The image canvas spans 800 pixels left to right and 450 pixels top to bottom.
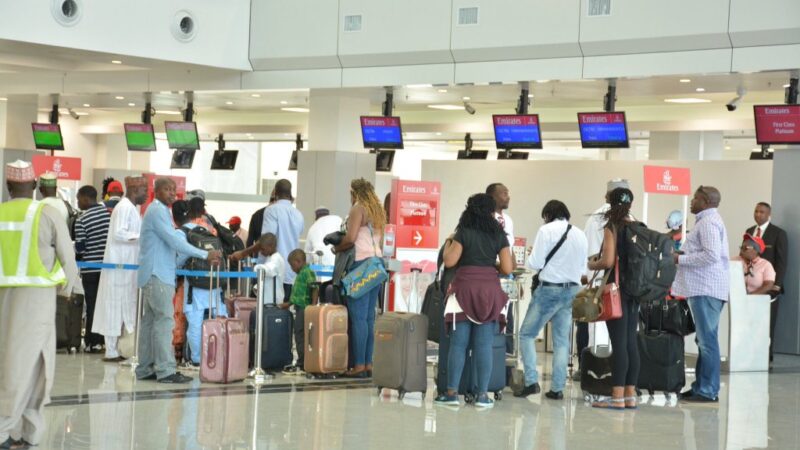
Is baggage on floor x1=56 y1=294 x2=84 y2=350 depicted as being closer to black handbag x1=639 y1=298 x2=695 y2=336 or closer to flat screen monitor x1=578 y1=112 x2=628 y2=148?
black handbag x1=639 y1=298 x2=695 y2=336

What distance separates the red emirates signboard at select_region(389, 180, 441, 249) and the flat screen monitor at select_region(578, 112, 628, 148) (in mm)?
2990

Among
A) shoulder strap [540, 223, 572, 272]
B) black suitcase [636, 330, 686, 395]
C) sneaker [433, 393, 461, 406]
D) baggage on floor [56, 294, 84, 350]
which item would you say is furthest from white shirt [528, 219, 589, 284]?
baggage on floor [56, 294, 84, 350]

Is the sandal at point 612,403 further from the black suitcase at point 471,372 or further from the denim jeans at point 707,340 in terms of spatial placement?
the denim jeans at point 707,340

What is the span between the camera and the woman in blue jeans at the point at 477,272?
8.23 m

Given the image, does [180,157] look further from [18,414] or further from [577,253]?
[18,414]

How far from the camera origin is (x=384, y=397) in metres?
8.90

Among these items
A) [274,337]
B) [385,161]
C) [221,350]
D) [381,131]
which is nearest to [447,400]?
[221,350]

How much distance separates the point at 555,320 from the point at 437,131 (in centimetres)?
1438

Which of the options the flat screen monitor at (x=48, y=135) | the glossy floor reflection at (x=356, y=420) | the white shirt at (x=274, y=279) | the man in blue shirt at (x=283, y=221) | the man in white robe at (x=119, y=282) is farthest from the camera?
the flat screen monitor at (x=48, y=135)

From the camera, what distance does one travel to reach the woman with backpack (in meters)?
8.49

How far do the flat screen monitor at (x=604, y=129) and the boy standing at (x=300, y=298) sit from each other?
234 inches

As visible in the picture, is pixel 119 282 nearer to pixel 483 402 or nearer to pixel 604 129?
pixel 483 402

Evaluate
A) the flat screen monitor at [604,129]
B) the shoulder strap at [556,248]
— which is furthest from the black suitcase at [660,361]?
the flat screen monitor at [604,129]

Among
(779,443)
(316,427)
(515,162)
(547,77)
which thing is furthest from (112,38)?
(779,443)
